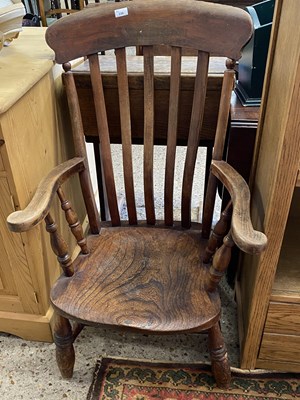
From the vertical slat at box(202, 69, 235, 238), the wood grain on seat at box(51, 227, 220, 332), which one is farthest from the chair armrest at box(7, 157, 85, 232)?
the vertical slat at box(202, 69, 235, 238)

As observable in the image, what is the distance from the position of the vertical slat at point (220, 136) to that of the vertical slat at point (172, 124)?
0.42 ft

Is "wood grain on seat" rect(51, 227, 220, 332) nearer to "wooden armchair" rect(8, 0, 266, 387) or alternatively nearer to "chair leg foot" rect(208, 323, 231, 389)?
"wooden armchair" rect(8, 0, 266, 387)

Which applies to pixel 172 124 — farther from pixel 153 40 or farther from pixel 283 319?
pixel 283 319

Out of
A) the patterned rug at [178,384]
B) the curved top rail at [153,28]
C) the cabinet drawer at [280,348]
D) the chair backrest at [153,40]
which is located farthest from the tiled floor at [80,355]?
the curved top rail at [153,28]

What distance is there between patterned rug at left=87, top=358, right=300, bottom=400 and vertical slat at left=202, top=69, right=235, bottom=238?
0.47 metres

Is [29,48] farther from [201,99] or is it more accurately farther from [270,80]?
[270,80]

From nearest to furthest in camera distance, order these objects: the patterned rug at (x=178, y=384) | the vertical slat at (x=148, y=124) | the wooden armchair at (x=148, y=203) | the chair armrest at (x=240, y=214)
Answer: the chair armrest at (x=240, y=214), the wooden armchair at (x=148, y=203), the vertical slat at (x=148, y=124), the patterned rug at (x=178, y=384)

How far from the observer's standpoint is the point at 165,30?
1.05m

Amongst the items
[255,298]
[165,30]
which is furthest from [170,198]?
[165,30]

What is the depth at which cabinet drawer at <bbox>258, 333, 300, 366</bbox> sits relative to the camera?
1172 millimetres

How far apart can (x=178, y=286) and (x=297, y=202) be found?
0.58 m

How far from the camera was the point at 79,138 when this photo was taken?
46.6 inches

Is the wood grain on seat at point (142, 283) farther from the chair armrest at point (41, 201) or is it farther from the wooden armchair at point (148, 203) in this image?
the chair armrest at point (41, 201)

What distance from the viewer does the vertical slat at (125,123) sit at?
1.11m
